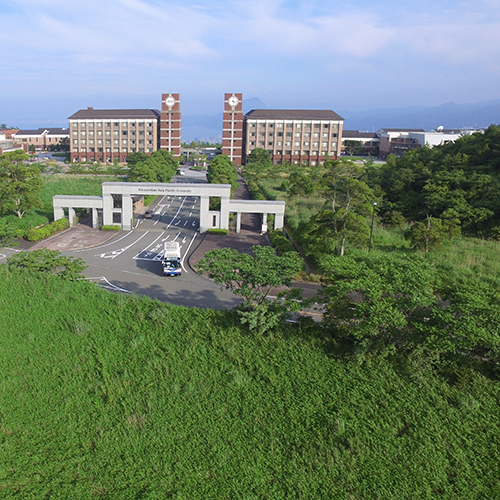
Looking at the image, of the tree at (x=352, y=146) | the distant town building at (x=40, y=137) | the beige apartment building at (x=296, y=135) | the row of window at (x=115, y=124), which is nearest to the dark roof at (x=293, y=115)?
the beige apartment building at (x=296, y=135)

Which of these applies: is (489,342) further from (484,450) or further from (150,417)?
(150,417)

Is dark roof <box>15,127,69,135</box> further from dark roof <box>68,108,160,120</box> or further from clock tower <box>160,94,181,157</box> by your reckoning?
clock tower <box>160,94,181,157</box>

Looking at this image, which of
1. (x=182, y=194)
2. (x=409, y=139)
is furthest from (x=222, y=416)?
(x=409, y=139)

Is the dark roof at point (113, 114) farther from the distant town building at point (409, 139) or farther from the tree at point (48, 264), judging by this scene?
the tree at point (48, 264)

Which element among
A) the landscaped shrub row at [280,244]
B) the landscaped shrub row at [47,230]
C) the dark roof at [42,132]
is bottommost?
the landscaped shrub row at [47,230]

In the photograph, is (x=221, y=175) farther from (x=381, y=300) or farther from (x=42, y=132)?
(x=42, y=132)

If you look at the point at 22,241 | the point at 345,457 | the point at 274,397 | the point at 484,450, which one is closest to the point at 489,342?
the point at 484,450
